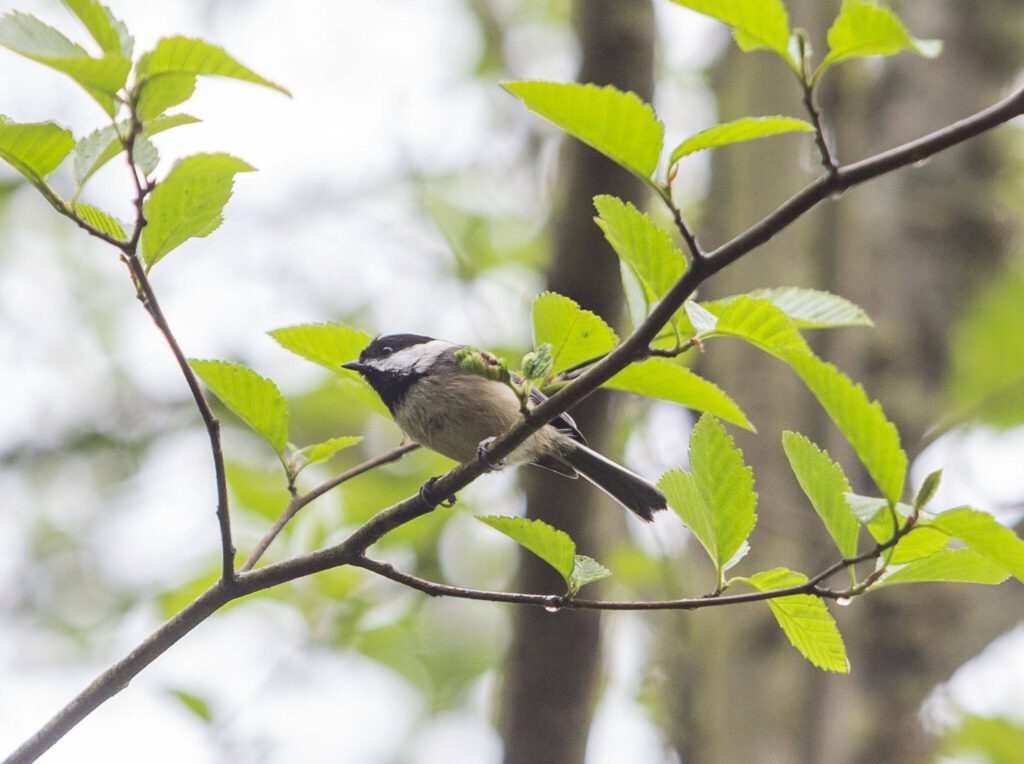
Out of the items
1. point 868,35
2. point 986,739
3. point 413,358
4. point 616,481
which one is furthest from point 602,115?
point 986,739

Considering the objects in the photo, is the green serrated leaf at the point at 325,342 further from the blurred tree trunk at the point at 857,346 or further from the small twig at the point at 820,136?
the blurred tree trunk at the point at 857,346

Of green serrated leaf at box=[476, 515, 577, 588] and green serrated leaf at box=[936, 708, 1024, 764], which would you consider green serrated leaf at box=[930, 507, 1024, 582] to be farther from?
green serrated leaf at box=[936, 708, 1024, 764]

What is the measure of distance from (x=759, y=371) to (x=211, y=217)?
7.65ft

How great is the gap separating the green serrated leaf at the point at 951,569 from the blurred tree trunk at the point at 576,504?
1.00 m

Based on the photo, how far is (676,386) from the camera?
1489 millimetres

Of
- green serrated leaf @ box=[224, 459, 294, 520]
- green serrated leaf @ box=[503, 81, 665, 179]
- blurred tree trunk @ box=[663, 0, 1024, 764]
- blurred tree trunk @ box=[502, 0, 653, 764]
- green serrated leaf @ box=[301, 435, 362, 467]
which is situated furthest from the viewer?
green serrated leaf @ box=[224, 459, 294, 520]

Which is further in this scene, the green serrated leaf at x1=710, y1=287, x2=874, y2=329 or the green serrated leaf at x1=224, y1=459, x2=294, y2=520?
the green serrated leaf at x1=224, y1=459, x2=294, y2=520

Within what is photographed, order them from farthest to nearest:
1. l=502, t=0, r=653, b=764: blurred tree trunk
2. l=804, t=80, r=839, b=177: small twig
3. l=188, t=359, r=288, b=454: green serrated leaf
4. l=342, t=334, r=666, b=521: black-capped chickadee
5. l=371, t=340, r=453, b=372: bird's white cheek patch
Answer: l=371, t=340, r=453, b=372: bird's white cheek patch → l=342, t=334, r=666, b=521: black-capped chickadee → l=502, t=0, r=653, b=764: blurred tree trunk → l=188, t=359, r=288, b=454: green serrated leaf → l=804, t=80, r=839, b=177: small twig

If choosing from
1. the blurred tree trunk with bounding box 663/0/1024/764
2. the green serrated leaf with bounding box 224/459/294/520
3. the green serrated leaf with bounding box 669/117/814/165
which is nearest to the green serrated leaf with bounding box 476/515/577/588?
the green serrated leaf with bounding box 669/117/814/165

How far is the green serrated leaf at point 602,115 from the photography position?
1127mm

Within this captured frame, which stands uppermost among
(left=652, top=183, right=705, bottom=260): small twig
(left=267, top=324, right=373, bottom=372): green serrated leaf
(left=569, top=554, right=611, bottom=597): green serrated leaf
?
(left=267, top=324, right=373, bottom=372): green serrated leaf

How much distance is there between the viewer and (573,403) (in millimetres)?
1182

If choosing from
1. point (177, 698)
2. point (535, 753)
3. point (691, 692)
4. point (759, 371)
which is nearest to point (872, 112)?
point (759, 371)

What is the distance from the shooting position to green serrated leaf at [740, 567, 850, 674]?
1396 millimetres
